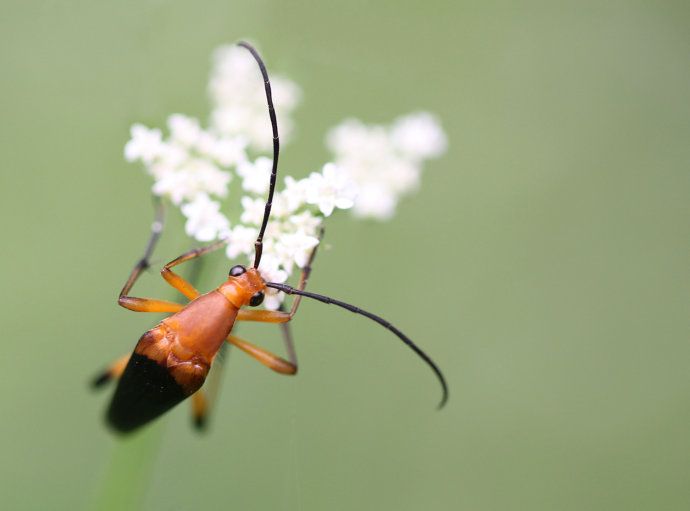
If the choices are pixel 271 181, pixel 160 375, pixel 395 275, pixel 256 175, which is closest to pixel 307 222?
pixel 271 181

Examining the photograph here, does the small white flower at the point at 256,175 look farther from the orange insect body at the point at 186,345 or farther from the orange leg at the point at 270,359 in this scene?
the orange leg at the point at 270,359

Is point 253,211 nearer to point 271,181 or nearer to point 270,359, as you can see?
point 271,181

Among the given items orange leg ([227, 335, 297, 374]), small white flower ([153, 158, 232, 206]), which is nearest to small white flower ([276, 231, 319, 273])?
small white flower ([153, 158, 232, 206])

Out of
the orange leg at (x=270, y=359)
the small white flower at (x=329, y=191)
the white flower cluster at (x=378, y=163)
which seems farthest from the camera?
the white flower cluster at (x=378, y=163)

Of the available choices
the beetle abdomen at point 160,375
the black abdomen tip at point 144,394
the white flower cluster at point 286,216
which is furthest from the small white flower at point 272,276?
the black abdomen tip at point 144,394

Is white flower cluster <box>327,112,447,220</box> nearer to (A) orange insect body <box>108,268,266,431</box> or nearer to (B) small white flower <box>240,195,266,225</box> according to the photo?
(B) small white flower <box>240,195,266,225</box>

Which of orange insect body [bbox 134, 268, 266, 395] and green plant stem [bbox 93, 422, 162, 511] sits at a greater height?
orange insect body [bbox 134, 268, 266, 395]

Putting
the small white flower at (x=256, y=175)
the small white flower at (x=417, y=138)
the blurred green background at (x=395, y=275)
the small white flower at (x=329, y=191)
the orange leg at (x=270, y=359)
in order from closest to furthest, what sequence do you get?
the small white flower at (x=329, y=191)
the small white flower at (x=256, y=175)
the orange leg at (x=270, y=359)
the small white flower at (x=417, y=138)
the blurred green background at (x=395, y=275)
